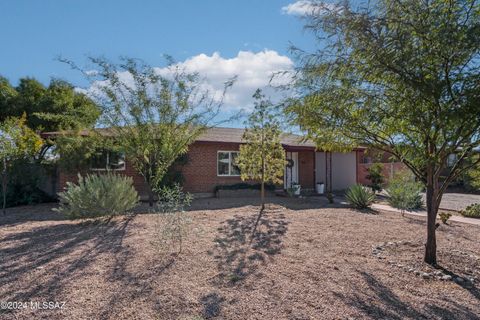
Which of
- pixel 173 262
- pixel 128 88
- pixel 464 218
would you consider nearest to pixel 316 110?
pixel 173 262

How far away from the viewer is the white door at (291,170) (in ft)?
60.6

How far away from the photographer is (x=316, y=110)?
5.49 metres

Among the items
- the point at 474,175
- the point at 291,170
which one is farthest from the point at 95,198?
the point at 291,170

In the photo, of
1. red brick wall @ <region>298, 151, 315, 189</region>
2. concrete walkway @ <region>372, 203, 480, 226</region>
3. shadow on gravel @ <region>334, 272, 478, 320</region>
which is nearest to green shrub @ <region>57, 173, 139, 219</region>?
shadow on gravel @ <region>334, 272, 478, 320</region>

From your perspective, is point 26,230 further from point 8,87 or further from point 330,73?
point 8,87

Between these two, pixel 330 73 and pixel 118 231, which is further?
pixel 118 231

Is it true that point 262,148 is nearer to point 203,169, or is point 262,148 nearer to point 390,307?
point 203,169

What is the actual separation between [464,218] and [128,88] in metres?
11.2

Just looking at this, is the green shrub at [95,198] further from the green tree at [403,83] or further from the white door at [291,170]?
the white door at [291,170]

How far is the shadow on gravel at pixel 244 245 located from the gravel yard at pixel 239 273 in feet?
0.09

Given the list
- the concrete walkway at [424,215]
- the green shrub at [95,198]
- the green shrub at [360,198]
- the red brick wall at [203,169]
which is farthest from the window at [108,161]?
the concrete walkway at [424,215]

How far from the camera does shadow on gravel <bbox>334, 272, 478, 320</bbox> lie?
3.80 meters

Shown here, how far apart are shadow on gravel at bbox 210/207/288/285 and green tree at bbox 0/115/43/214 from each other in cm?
728

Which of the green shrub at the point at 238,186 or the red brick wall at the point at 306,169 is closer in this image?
the green shrub at the point at 238,186
